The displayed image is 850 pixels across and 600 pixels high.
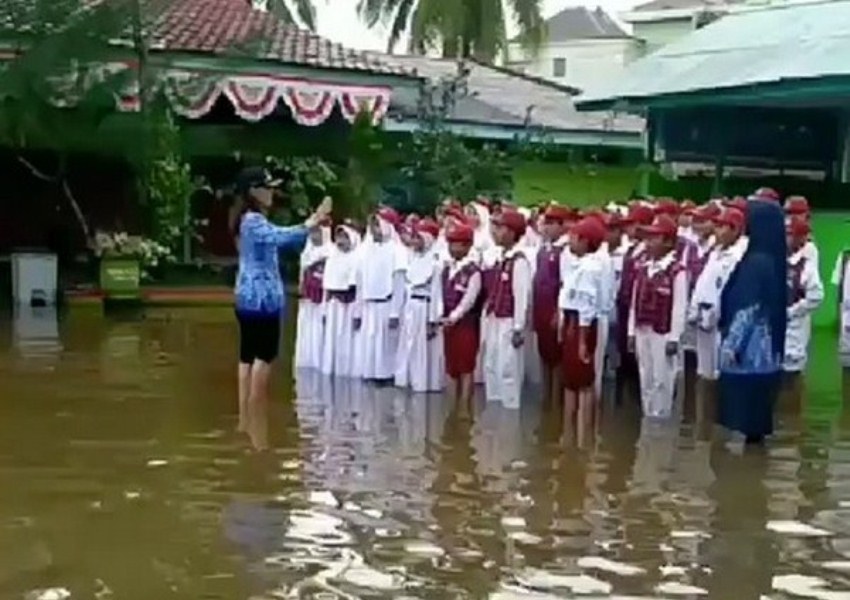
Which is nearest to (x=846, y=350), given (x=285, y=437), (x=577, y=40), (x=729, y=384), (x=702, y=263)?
(x=702, y=263)

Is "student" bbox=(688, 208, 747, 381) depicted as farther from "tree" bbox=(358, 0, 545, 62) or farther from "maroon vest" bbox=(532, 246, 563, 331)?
"tree" bbox=(358, 0, 545, 62)

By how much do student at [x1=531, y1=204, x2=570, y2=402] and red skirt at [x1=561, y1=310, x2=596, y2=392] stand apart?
0.92 meters

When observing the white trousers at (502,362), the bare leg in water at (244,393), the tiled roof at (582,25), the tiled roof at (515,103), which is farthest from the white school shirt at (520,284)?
the tiled roof at (582,25)

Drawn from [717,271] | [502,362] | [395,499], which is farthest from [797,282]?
[395,499]

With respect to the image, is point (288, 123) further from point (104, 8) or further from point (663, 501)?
point (663, 501)

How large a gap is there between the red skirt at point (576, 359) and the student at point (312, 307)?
4127 millimetres

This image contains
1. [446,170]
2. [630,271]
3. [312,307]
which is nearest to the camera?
[630,271]

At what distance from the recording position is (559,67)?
73500 mm

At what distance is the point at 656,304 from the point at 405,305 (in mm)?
3155

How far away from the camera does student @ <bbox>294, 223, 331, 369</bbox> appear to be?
53.7ft

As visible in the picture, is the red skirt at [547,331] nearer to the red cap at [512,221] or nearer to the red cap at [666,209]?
the red cap at [512,221]

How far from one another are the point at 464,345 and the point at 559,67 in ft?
197

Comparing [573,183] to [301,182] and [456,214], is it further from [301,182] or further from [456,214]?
[456,214]

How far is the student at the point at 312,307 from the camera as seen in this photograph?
16.4 m
